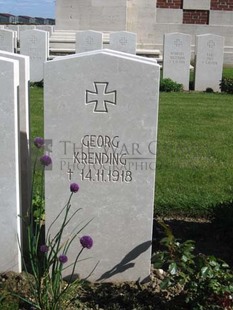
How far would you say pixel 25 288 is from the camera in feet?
10.4

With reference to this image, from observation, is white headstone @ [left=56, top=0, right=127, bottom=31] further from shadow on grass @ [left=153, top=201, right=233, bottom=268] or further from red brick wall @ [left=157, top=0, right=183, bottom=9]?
shadow on grass @ [left=153, top=201, right=233, bottom=268]

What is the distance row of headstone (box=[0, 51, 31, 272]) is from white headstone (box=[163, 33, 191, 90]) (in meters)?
10.3

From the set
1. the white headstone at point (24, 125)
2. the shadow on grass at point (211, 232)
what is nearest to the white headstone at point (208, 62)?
the shadow on grass at point (211, 232)

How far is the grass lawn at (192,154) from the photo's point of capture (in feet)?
15.8

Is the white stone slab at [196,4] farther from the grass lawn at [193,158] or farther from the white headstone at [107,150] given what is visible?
the white headstone at [107,150]

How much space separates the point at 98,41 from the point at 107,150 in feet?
36.2

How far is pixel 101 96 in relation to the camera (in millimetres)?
3078

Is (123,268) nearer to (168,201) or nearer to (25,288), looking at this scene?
(25,288)

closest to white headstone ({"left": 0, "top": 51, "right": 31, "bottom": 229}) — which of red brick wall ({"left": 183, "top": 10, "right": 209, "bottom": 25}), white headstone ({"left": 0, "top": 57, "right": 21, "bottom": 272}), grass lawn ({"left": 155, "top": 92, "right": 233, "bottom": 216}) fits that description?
white headstone ({"left": 0, "top": 57, "right": 21, "bottom": 272})

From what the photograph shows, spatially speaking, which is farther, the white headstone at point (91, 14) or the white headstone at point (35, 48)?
the white headstone at point (91, 14)

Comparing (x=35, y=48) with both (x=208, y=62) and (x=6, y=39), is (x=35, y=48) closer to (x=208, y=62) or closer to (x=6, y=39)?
(x=6, y=39)

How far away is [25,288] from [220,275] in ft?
3.86

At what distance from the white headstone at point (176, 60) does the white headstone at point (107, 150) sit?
1040 centimetres

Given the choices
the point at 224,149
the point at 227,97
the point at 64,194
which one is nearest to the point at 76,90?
the point at 64,194
